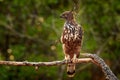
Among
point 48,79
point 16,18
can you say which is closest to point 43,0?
point 16,18

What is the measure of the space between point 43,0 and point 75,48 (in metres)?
6.66

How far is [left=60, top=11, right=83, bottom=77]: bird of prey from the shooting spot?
5.80 metres

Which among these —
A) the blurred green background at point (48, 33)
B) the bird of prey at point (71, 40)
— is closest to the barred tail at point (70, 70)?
the bird of prey at point (71, 40)

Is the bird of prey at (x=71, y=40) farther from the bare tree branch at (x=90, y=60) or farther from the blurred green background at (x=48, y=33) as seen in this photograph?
the blurred green background at (x=48, y=33)

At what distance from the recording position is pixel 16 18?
45.0 feet

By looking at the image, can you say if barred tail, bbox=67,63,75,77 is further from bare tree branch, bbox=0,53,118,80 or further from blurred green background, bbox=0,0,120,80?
blurred green background, bbox=0,0,120,80

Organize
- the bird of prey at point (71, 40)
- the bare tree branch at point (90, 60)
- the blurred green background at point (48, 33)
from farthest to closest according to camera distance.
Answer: the blurred green background at point (48, 33) → the bird of prey at point (71, 40) → the bare tree branch at point (90, 60)

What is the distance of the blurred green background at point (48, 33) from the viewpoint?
12.2m

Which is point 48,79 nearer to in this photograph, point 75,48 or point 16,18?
point 16,18

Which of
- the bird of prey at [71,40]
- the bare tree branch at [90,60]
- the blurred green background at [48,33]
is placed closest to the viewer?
the bare tree branch at [90,60]

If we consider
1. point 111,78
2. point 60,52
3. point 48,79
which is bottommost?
point 48,79

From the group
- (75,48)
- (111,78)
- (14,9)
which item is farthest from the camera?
(14,9)

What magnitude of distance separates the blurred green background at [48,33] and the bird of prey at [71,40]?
18.3 feet

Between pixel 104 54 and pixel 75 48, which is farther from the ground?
pixel 75 48
